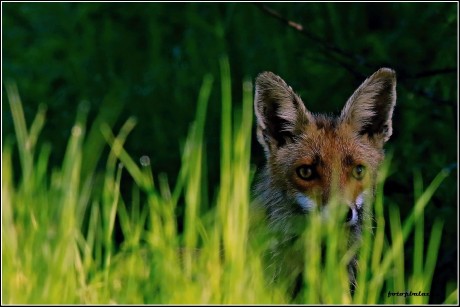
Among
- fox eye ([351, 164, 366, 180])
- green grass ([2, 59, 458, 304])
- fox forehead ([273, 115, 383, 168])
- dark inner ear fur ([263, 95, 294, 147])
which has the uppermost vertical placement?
dark inner ear fur ([263, 95, 294, 147])

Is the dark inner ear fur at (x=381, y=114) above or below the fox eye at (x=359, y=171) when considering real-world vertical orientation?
above

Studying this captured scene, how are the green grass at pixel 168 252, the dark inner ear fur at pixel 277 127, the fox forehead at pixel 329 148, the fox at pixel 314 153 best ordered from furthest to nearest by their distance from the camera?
1. the dark inner ear fur at pixel 277 127
2. the fox forehead at pixel 329 148
3. the fox at pixel 314 153
4. the green grass at pixel 168 252

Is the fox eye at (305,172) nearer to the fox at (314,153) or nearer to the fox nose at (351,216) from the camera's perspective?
the fox at (314,153)

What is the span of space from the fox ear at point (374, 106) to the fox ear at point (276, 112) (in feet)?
0.88

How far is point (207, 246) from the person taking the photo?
14.4 ft

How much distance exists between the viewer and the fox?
5.20m

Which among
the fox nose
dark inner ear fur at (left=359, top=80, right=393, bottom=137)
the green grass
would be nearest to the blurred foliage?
dark inner ear fur at (left=359, top=80, right=393, bottom=137)

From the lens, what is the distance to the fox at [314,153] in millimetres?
5195

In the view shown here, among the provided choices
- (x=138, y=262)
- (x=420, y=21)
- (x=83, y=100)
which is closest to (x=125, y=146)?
(x=83, y=100)

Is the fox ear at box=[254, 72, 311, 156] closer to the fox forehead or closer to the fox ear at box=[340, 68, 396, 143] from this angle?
the fox forehead

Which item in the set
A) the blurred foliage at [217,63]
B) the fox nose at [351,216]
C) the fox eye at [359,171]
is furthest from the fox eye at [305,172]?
the blurred foliage at [217,63]

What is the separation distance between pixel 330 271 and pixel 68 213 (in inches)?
47.2

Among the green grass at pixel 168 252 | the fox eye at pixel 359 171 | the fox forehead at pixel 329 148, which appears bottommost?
the green grass at pixel 168 252

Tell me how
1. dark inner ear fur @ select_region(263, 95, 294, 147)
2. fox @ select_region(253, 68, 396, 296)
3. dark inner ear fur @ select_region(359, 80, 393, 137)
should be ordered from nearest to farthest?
fox @ select_region(253, 68, 396, 296), dark inner ear fur @ select_region(359, 80, 393, 137), dark inner ear fur @ select_region(263, 95, 294, 147)
